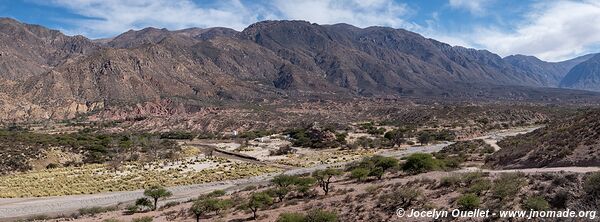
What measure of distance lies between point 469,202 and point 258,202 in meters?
14.3

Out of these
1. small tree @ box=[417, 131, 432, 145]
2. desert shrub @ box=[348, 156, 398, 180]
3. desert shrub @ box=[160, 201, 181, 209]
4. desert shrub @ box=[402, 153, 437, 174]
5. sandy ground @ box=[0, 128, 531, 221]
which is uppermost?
desert shrub @ box=[402, 153, 437, 174]

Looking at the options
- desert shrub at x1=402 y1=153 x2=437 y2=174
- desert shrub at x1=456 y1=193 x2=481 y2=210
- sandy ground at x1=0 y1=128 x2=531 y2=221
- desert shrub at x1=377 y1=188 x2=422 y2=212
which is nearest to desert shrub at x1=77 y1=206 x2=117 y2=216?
sandy ground at x1=0 y1=128 x2=531 y2=221

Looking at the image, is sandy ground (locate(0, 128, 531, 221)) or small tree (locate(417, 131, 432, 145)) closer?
sandy ground (locate(0, 128, 531, 221))

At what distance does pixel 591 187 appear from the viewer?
18.9 meters

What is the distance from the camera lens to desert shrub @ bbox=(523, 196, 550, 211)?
18766 millimetres

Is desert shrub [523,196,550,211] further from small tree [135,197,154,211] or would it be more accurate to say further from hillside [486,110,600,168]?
small tree [135,197,154,211]

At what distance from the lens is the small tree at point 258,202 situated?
2996 centimetres

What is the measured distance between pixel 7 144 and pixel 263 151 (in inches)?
1705

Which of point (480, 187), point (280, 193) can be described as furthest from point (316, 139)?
point (480, 187)

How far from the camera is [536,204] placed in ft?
62.2

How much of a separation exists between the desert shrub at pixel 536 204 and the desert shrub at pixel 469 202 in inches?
85.8

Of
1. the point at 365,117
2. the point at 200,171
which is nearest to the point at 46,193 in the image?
the point at 200,171

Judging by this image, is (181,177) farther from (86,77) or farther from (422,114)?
(86,77)

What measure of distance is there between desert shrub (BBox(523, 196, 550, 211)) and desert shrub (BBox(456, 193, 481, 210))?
7.15 feet
